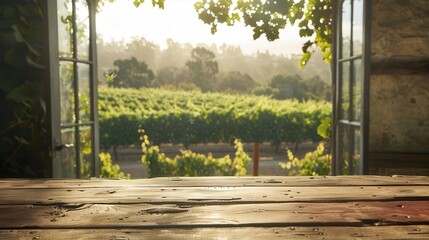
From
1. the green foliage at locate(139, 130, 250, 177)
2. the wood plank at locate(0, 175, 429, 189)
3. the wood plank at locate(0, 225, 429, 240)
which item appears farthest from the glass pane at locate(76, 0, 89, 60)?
the green foliage at locate(139, 130, 250, 177)

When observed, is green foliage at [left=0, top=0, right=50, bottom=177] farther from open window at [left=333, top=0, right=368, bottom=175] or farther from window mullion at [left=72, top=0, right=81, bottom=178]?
open window at [left=333, top=0, right=368, bottom=175]

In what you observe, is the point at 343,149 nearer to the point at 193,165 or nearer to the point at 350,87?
the point at 350,87

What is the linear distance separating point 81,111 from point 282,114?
964cm

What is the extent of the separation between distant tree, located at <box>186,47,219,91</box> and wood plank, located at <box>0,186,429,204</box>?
30554 millimetres

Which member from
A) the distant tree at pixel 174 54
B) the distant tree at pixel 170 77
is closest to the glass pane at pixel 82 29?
the distant tree at pixel 170 77

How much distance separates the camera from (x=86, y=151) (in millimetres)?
3484

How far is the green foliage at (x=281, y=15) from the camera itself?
399 cm

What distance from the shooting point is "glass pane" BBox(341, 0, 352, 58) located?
11.1 feet

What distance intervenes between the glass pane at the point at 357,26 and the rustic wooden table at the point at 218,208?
1620mm

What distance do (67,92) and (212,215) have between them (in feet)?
7.57

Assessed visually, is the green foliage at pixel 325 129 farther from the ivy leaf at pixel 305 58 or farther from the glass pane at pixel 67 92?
the glass pane at pixel 67 92

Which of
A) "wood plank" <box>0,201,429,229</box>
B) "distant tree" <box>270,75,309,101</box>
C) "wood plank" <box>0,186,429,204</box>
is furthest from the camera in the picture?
"distant tree" <box>270,75,309,101</box>

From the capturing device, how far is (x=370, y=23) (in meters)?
2.81

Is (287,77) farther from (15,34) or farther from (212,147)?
(15,34)
